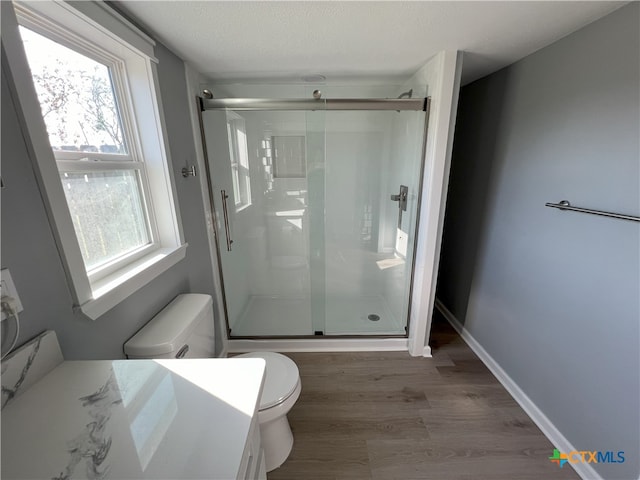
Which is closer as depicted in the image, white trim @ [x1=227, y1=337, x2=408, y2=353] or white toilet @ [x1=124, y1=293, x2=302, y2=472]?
white toilet @ [x1=124, y1=293, x2=302, y2=472]

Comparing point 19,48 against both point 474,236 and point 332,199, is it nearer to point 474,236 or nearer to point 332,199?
point 332,199

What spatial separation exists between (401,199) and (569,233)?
1151 millimetres

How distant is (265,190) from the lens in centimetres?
255

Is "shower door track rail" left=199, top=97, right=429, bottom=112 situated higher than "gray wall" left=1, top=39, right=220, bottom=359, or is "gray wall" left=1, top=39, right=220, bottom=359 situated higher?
"shower door track rail" left=199, top=97, right=429, bottom=112

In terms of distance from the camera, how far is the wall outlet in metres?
0.68

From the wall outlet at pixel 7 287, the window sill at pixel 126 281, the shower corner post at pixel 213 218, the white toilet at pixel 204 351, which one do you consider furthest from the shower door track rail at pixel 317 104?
the wall outlet at pixel 7 287

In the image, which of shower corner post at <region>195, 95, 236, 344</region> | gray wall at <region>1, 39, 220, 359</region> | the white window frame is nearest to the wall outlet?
gray wall at <region>1, 39, 220, 359</region>

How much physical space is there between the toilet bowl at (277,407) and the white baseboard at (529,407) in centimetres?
144

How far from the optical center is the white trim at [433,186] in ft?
5.23

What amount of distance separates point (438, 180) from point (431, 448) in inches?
63.2

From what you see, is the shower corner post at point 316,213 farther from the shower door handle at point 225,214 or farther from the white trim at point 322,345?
the shower door handle at point 225,214

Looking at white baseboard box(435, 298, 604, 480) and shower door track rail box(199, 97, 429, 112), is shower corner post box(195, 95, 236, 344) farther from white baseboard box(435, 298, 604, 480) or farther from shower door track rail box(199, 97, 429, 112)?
white baseboard box(435, 298, 604, 480)

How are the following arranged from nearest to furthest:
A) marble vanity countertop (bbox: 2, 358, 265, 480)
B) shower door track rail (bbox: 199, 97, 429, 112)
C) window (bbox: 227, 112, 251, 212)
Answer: marble vanity countertop (bbox: 2, 358, 265, 480), shower door track rail (bbox: 199, 97, 429, 112), window (bbox: 227, 112, 251, 212)

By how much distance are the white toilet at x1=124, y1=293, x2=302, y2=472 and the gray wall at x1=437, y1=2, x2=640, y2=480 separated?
1.44 metres
